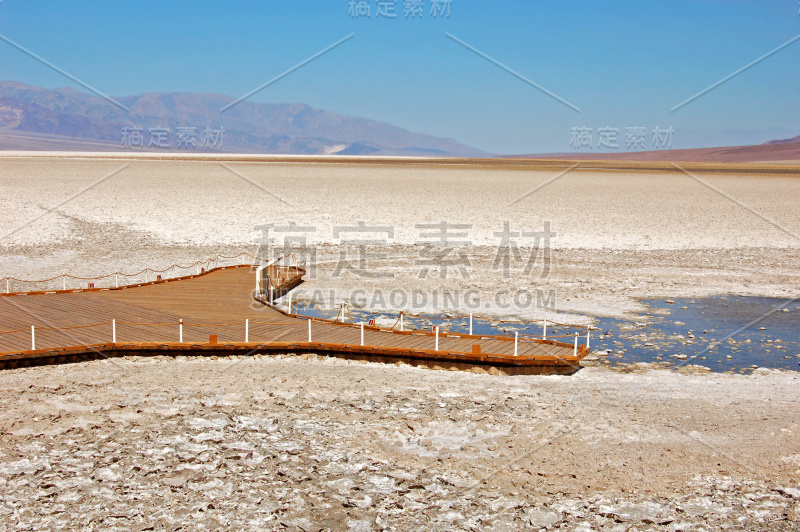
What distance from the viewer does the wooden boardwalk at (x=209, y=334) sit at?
417 inches

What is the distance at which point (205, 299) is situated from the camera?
47.8 ft

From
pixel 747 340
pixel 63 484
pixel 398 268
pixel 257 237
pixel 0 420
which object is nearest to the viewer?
pixel 63 484

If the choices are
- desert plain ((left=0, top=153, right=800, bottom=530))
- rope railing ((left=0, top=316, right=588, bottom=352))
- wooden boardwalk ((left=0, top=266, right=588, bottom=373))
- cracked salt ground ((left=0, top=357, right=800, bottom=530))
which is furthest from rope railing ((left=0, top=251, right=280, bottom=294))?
cracked salt ground ((left=0, top=357, right=800, bottom=530))

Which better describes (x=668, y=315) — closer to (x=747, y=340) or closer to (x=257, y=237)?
(x=747, y=340)

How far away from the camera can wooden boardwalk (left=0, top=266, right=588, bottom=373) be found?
34.8 feet

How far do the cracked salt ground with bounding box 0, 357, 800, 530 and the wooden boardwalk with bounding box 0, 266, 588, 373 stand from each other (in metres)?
0.44

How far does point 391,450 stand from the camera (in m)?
7.60

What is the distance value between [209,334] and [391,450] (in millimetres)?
5234

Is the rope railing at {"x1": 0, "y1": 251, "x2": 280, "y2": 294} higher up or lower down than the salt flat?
lower down

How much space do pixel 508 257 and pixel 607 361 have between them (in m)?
10.4

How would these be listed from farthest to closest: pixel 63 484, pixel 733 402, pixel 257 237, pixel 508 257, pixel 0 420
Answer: pixel 257 237 → pixel 508 257 → pixel 733 402 → pixel 0 420 → pixel 63 484

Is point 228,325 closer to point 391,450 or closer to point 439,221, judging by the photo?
point 391,450

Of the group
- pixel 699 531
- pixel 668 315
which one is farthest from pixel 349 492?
pixel 668 315

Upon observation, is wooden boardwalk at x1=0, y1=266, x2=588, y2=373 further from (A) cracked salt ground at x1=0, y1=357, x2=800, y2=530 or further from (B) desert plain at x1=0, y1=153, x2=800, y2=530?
(A) cracked salt ground at x1=0, y1=357, x2=800, y2=530
